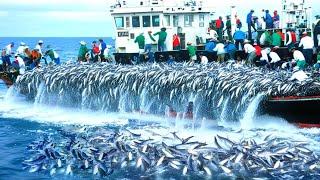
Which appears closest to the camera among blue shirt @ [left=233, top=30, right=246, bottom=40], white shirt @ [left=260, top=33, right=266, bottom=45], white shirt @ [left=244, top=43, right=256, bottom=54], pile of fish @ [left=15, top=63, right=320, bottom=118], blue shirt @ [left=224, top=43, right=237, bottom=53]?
pile of fish @ [left=15, top=63, right=320, bottom=118]

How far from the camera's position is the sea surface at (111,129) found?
1752cm

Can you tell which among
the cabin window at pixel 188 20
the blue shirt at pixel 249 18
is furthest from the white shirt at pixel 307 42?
the cabin window at pixel 188 20

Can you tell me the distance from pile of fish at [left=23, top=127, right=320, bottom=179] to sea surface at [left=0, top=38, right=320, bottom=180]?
17 centimetres

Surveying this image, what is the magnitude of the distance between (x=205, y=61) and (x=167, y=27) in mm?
6335

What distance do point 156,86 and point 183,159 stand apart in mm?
10254

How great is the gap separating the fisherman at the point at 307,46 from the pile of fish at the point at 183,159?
32.3ft

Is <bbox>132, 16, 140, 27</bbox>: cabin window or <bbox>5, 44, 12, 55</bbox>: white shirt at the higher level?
<bbox>132, 16, 140, 27</bbox>: cabin window

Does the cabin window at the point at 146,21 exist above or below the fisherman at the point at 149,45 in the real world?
above

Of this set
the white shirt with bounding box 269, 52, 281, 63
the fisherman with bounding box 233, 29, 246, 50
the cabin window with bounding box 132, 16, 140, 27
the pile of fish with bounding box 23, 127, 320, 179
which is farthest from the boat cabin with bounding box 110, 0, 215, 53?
the pile of fish with bounding box 23, 127, 320, 179

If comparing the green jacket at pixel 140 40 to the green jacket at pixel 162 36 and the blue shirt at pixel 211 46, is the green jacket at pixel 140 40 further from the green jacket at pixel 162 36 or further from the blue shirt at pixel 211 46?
the blue shirt at pixel 211 46

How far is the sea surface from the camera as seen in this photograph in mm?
17516

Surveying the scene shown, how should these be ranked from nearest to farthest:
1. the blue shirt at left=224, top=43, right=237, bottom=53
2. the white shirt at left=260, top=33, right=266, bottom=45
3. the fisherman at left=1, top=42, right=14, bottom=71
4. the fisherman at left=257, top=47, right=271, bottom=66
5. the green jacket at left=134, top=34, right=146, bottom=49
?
1. the fisherman at left=257, top=47, right=271, bottom=66
2. the blue shirt at left=224, top=43, right=237, bottom=53
3. the white shirt at left=260, top=33, right=266, bottom=45
4. the green jacket at left=134, top=34, right=146, bottom=49
5. the fisherman at left=1, top=42, right=14, bottom=71

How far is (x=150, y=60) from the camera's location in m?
34.9

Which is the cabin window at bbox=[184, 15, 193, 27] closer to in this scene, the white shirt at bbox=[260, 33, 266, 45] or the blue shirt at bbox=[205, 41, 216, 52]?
the blue shirt at bbox=[205, 41, 216, 52]
